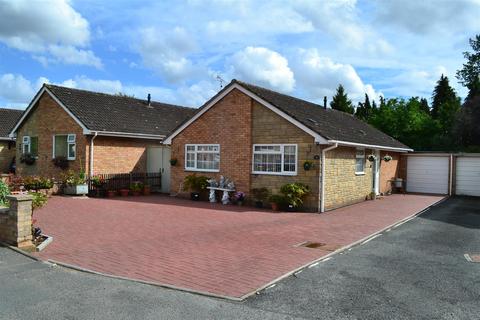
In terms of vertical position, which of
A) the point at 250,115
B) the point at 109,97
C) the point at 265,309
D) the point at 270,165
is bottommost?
the point at 265,309

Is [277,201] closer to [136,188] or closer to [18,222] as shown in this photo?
[136,188]

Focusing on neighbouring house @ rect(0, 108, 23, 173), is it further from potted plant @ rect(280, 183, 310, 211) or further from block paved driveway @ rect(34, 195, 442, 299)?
potted plant @ rect(280, 183, 310, 211)

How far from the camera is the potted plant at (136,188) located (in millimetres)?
20005

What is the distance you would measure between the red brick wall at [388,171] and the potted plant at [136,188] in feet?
39.3

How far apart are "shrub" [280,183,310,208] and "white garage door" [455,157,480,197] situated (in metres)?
12.4

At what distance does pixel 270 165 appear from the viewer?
16109 millimetres

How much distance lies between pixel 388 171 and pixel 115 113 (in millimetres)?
14757

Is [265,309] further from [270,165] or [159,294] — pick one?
[270,165]

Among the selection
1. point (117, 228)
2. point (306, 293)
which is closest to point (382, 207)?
point (117, 228)

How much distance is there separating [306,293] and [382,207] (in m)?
11.7

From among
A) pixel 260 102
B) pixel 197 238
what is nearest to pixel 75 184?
pixel 260 102

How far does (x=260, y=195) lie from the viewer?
53.0 feet

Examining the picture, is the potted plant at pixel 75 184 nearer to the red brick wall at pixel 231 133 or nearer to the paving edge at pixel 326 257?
the red brick wall at pixel 231 133

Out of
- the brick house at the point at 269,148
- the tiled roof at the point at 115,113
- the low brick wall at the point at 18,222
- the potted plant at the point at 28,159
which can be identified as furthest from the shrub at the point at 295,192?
the potted plant at the point at 28,159
